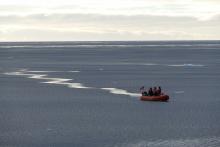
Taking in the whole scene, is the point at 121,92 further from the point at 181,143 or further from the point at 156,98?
the point at 181,143

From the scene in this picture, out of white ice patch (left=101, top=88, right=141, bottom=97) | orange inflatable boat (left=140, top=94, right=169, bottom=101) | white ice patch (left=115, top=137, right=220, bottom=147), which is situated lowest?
white ice patch (left=115, top=137, right=220, bottom=147)

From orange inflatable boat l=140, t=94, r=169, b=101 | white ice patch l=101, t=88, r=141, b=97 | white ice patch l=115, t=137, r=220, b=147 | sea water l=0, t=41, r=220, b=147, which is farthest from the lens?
white ice patch l=101, t=88, r=141, b=97

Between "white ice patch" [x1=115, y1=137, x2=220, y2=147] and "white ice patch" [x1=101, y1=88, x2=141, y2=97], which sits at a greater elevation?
"white ice patch" [x1=101, y1=88, x2=141, y2=97]

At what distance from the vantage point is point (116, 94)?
77.9 m

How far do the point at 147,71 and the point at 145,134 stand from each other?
68.0 metres

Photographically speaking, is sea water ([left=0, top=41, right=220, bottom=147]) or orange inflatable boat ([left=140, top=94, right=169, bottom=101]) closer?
sea water ([left=0, top=41, right=220, bottom=147])

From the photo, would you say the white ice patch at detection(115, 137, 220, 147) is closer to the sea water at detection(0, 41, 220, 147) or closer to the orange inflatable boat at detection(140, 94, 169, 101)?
the sea water at detection(0, 41, 220, 147)

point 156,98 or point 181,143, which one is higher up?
point 156,98

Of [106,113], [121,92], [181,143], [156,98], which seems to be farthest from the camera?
[121,92]

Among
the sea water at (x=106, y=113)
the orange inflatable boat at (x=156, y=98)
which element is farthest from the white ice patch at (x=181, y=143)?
the orange inflatable boat at (x=156, y=98)

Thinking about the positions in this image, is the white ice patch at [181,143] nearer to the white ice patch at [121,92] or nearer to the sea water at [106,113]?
the sea water at [106,113]

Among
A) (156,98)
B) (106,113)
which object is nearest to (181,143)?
(106,113)

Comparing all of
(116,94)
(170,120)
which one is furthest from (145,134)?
(116,94)

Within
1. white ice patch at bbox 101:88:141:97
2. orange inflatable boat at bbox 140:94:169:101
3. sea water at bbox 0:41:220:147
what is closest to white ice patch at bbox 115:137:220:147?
sea water at bbox 0:41:220:147
